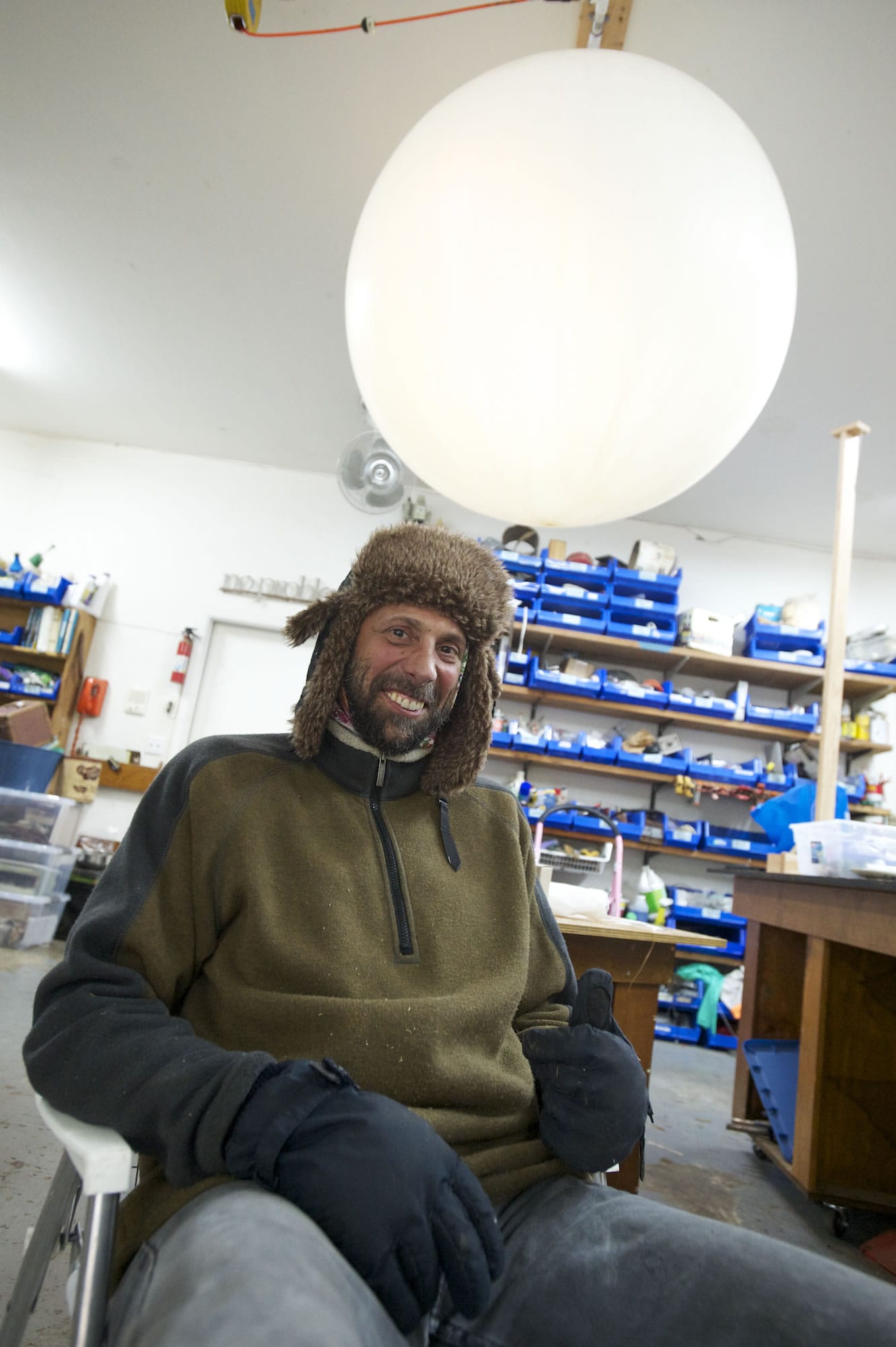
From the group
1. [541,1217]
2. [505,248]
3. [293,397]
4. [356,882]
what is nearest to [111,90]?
[293,397]

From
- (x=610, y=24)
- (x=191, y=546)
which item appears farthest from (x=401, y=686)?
(x=191, y=546)

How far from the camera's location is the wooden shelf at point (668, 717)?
4.90 metres

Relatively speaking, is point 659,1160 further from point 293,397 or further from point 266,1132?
point 293,397

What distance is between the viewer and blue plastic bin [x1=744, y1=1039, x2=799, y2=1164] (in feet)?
7.25

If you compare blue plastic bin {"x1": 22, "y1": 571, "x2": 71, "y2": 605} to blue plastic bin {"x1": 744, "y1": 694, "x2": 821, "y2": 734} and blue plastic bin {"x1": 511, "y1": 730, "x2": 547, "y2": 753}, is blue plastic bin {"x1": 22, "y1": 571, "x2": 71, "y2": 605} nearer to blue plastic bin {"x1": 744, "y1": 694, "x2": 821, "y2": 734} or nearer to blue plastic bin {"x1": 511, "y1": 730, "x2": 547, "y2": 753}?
blue plastic bin {"x1": 511, "y1": 730, "x2": 547, "y2": 753}

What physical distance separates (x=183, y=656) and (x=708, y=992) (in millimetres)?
3883

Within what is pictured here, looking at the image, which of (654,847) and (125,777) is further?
(125,777)

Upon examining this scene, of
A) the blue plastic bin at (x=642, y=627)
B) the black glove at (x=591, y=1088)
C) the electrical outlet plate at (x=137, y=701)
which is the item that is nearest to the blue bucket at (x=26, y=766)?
the electrical outlet plate at (x=137, y=701)

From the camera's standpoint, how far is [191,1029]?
2.86 feet

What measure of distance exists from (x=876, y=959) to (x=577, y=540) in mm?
3904

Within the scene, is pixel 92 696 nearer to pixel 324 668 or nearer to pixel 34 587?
pixel 34 587

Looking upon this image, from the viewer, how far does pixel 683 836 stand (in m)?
4.76

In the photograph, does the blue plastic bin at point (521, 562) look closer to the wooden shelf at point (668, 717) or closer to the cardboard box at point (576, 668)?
the cardboard box at point (576, 668)

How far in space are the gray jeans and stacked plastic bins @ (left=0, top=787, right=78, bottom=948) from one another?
3.72m
